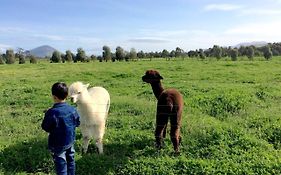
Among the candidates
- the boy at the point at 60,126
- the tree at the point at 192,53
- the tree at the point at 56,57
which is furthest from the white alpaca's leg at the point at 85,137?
the tree at the point at 192,53

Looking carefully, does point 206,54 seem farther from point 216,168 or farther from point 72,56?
point 216,168

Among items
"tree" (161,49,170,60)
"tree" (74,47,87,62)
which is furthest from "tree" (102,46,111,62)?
"tree" (161,49,170,60)

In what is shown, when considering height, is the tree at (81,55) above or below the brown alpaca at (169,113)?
above

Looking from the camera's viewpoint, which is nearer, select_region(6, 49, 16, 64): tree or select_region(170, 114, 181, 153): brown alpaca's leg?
select_region(170, 114, 181, 153): brown alpaca's leg

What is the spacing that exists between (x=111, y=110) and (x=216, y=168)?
6020 mm

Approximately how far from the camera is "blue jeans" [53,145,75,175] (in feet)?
23.0

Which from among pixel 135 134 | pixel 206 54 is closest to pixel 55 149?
pixel 135 134

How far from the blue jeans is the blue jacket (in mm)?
122

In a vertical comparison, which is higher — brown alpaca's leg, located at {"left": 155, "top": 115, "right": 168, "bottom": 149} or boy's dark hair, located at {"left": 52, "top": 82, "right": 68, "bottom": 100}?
boy's dark hair, located at {"left": 52, "top": 82, "right": 68, "bottom": 100}

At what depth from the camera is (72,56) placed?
68.6 metres

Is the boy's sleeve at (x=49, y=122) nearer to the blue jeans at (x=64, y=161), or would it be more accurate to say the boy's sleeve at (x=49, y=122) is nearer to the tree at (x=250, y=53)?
the blue jeans at (x=64, y=161)

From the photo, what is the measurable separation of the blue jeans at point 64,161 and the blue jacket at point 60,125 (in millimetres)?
122

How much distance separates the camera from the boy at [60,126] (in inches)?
269

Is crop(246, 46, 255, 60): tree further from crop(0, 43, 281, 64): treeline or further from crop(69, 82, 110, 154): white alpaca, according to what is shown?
crop(69, 82, 110, 154): white alpaca
